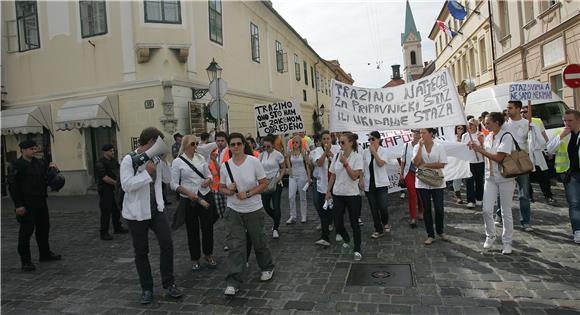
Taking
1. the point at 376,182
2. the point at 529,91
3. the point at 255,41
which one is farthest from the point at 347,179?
the point at 255,41

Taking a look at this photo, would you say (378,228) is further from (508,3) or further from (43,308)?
(508,3)

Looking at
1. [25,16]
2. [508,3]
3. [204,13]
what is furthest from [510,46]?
[25,16]

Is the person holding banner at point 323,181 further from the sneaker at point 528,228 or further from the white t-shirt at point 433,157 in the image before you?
the sneaker at point 528,228

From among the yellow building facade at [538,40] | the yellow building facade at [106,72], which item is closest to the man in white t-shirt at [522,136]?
the yellow building facade at [106,72]

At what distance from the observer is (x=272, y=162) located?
6.62 m

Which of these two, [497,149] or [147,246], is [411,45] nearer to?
[497,149]

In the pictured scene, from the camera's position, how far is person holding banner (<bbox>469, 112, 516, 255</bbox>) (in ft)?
17.1

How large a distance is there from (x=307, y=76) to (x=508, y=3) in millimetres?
14481

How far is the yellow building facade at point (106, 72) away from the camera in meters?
13.0

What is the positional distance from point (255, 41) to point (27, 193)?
1513cm

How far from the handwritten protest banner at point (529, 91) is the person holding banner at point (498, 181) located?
7.59 m

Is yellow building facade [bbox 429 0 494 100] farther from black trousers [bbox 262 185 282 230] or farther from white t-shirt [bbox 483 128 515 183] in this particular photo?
black trousers [bbox 262 185 282 230]

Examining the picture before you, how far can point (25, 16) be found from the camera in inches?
607

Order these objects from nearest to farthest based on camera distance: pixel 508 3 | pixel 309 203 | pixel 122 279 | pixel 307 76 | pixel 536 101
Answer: pixel 122 279
pixel 309 203
pixel 536 101
pixel 508 3
pixel 307 76
